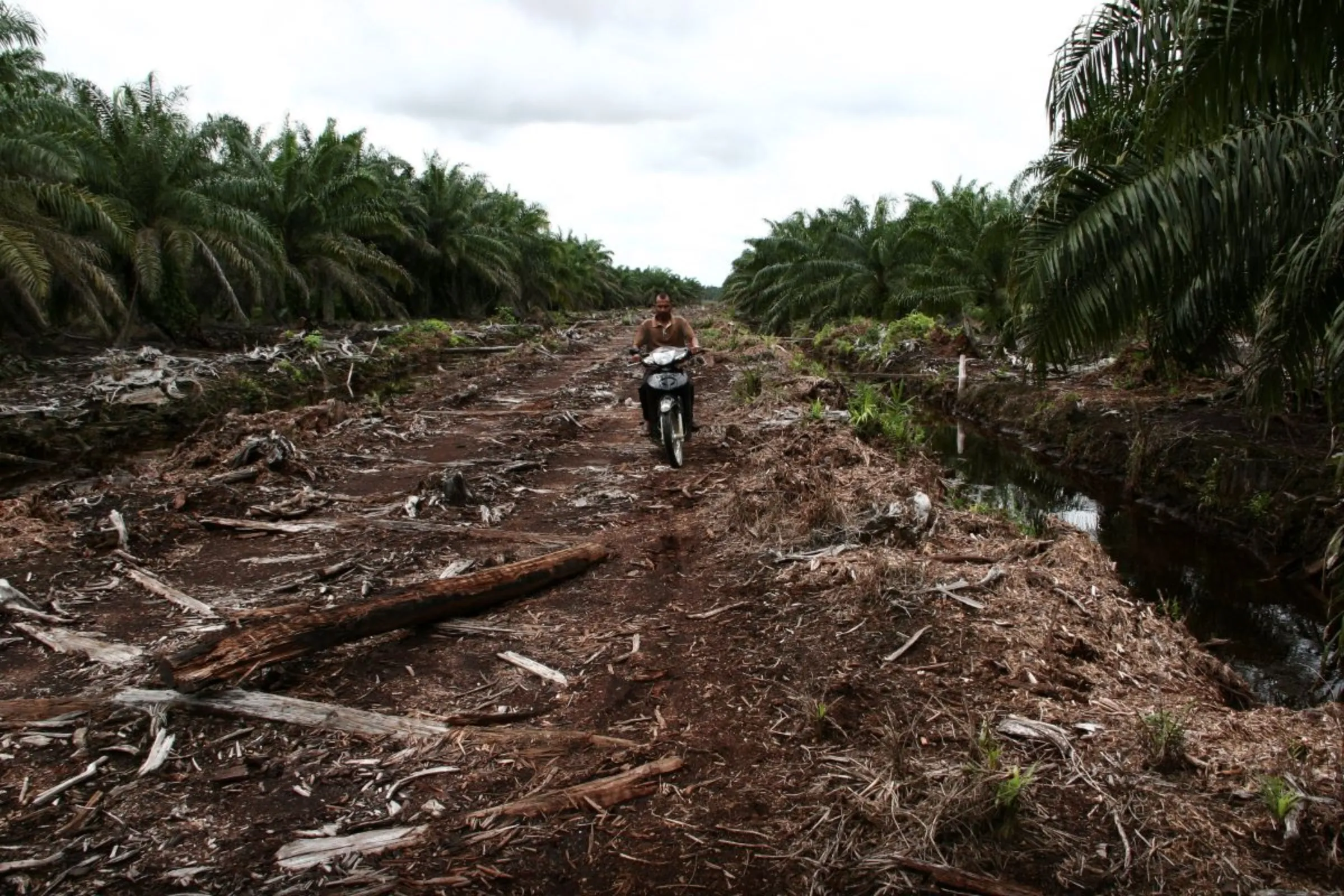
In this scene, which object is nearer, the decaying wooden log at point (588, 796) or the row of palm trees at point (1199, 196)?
the decaying wooden log at point (588, 796)

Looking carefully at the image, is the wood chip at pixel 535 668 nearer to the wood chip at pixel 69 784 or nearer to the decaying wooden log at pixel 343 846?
the decaying wooden log at pixel 343 846

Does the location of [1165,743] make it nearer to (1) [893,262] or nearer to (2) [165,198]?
(2) [165,198]

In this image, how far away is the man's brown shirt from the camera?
8.49 m

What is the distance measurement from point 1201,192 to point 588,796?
7.05 metres

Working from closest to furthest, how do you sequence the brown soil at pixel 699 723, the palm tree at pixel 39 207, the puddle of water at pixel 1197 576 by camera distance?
the brown soil at pixel 699 723 → the puddle of water at pixel 1197 576 → the palm tree at pixel 39 207

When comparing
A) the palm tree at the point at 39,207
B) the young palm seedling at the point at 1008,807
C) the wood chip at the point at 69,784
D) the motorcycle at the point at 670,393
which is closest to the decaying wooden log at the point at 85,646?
the wood chip at the point at 69,784

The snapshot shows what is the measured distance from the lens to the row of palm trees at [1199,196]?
381cm

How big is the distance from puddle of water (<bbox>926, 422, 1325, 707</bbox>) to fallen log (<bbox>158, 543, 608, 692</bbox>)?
13.2 ft

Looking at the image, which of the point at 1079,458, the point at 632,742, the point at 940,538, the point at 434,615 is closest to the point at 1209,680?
the point at 940,538

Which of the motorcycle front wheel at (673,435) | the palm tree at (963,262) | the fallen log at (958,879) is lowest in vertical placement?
the fallen log at (958,879)

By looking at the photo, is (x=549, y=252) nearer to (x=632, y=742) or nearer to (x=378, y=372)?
(x=378, y=372)

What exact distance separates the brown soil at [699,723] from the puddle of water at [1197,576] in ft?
5.73

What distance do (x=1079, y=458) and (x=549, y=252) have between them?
33549mm

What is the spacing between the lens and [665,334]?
336 inches
